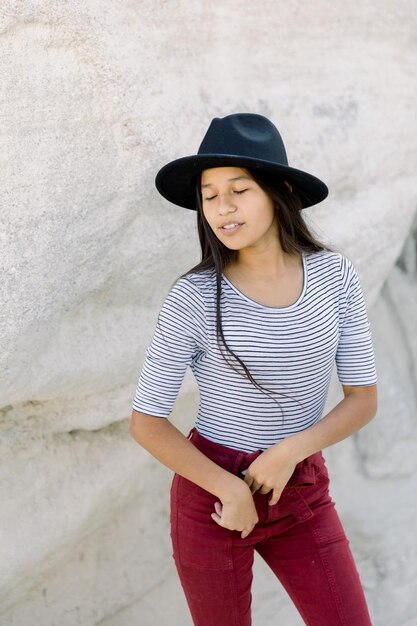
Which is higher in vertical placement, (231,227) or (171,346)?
(231,227)

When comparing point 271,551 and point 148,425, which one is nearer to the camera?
point 148,425

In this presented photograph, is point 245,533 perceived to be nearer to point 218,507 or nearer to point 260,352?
point 218,507

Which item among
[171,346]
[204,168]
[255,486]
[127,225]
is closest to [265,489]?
[255,486]

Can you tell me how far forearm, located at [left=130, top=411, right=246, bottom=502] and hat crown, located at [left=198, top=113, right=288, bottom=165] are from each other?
16.1 inches

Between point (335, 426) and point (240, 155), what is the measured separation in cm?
44

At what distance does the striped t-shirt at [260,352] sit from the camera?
1.42m

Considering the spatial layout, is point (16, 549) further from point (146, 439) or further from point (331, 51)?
point (331, 51)

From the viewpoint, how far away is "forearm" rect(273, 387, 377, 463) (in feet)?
4.74

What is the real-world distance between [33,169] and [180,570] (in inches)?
27.8

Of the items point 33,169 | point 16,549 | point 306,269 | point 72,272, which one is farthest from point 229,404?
point 16,549

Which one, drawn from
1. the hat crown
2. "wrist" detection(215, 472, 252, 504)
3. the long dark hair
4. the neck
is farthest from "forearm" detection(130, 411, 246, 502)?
the hat crown

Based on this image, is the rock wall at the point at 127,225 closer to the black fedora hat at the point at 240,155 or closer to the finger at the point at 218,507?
the black fedora hat at the point at 240,155

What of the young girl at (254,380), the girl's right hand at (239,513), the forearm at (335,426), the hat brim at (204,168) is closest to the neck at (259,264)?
the young girl at (254,380)

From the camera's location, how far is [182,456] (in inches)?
56.1
